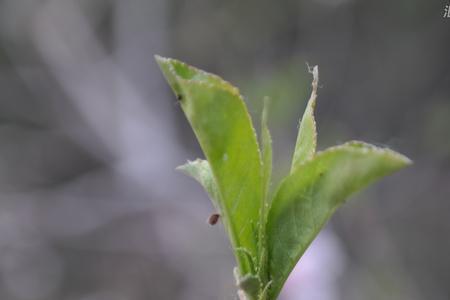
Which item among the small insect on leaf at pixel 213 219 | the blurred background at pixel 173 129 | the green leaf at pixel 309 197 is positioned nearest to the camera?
the green leaf at pixel 309 197

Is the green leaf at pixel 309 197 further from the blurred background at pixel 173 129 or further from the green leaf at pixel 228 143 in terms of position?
the blurred background at pixel 173 129

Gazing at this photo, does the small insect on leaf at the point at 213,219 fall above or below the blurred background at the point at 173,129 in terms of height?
below

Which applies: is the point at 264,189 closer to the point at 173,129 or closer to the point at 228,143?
the point at 228,143

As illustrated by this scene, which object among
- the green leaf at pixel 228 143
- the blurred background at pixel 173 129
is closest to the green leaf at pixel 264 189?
the green leaf at pixel 228 143

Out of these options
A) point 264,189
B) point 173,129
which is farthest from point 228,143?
point 173,129

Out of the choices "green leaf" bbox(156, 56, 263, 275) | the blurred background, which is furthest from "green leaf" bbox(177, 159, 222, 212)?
the blurred background

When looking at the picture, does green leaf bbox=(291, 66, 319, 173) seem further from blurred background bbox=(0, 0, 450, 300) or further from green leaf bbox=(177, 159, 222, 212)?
blurred background bbox=(0, 0, 450, 300)
